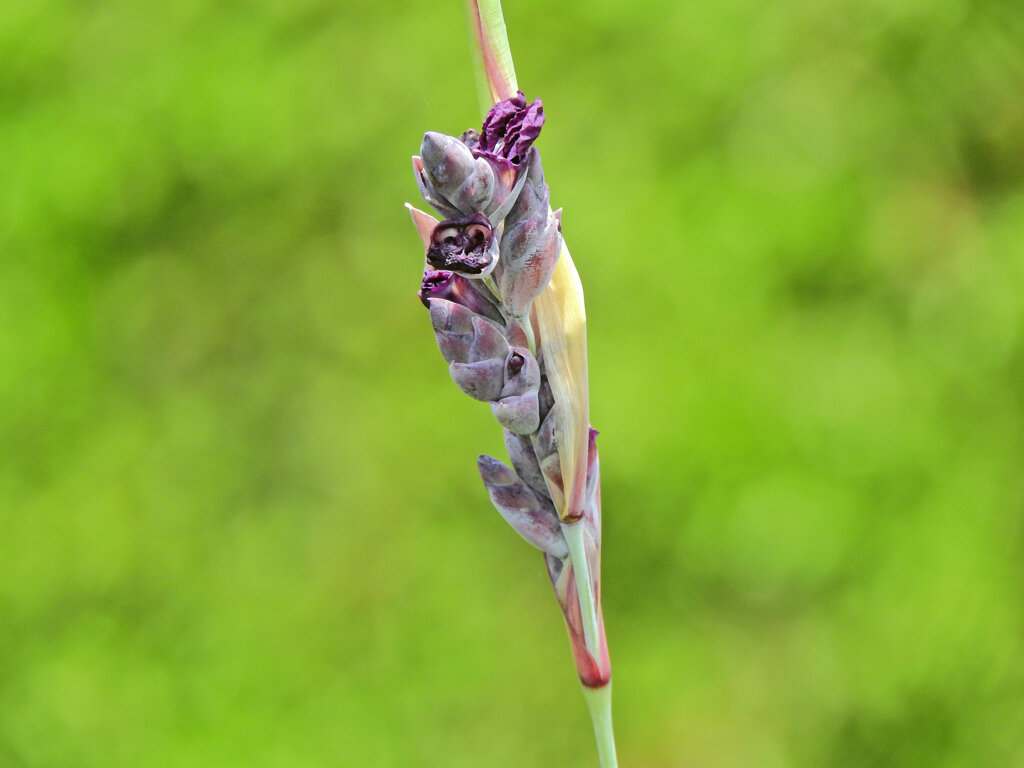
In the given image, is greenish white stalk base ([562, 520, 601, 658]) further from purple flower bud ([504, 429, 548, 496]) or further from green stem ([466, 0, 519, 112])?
green stem ([466, 0, 519, 112])

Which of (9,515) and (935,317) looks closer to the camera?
(935,317)

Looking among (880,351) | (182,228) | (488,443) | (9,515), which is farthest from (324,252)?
(880,351)

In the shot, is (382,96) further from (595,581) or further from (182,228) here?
(595,581)

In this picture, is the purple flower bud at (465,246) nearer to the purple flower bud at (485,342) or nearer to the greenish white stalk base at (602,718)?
the purple flower bud at (485,342)

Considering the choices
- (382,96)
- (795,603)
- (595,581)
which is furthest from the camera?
(382,96)

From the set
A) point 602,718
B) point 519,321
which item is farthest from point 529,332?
A: point 602,718

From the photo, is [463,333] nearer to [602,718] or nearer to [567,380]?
[567,380]

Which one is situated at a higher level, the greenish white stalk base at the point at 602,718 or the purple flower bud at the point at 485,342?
the purple flower bud at the point at 485,342

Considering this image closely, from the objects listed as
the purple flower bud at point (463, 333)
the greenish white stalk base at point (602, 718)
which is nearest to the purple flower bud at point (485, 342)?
the purple flower bud at point (463, 333)
